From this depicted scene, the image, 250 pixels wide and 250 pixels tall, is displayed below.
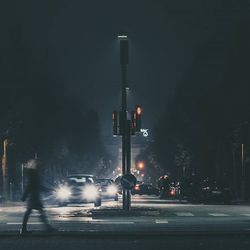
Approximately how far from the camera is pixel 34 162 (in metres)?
25.3

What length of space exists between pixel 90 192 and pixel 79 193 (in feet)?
2.27

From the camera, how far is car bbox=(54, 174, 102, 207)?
5105 cm

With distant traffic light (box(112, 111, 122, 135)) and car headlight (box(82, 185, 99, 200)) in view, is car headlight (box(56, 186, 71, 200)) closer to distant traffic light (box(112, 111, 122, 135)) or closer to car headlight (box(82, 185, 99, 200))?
car headlight (box(82, 185, 99, 200))

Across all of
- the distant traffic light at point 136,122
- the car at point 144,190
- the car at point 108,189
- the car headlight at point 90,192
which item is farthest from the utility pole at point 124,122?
the car at point 144,190

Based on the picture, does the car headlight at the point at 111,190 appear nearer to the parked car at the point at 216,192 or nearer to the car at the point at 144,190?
the parked car at the point at 216,192

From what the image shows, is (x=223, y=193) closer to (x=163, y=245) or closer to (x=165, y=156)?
(x=163, y=245)

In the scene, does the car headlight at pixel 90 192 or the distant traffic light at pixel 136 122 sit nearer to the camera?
the distant traffic light at pixel 136 122

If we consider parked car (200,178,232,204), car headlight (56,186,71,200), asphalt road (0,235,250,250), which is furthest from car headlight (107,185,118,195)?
asphalt road (0,235,250,250)

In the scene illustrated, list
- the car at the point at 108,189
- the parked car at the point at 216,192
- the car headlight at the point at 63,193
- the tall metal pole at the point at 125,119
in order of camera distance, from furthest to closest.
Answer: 1. the car at the point at 108,189
2. the parked car at the point at 216,192
3. the car headlight at the point at 63,193
4. the tall metal pole at the point at 125,119

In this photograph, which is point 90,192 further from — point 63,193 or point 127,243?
point 127,243

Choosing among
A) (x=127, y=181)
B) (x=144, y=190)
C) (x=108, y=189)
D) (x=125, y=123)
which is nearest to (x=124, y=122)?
(x=125, y=123)

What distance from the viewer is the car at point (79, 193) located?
2010 inches

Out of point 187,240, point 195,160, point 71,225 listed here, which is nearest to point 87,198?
point 71,225

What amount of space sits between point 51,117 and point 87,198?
4089 cm
